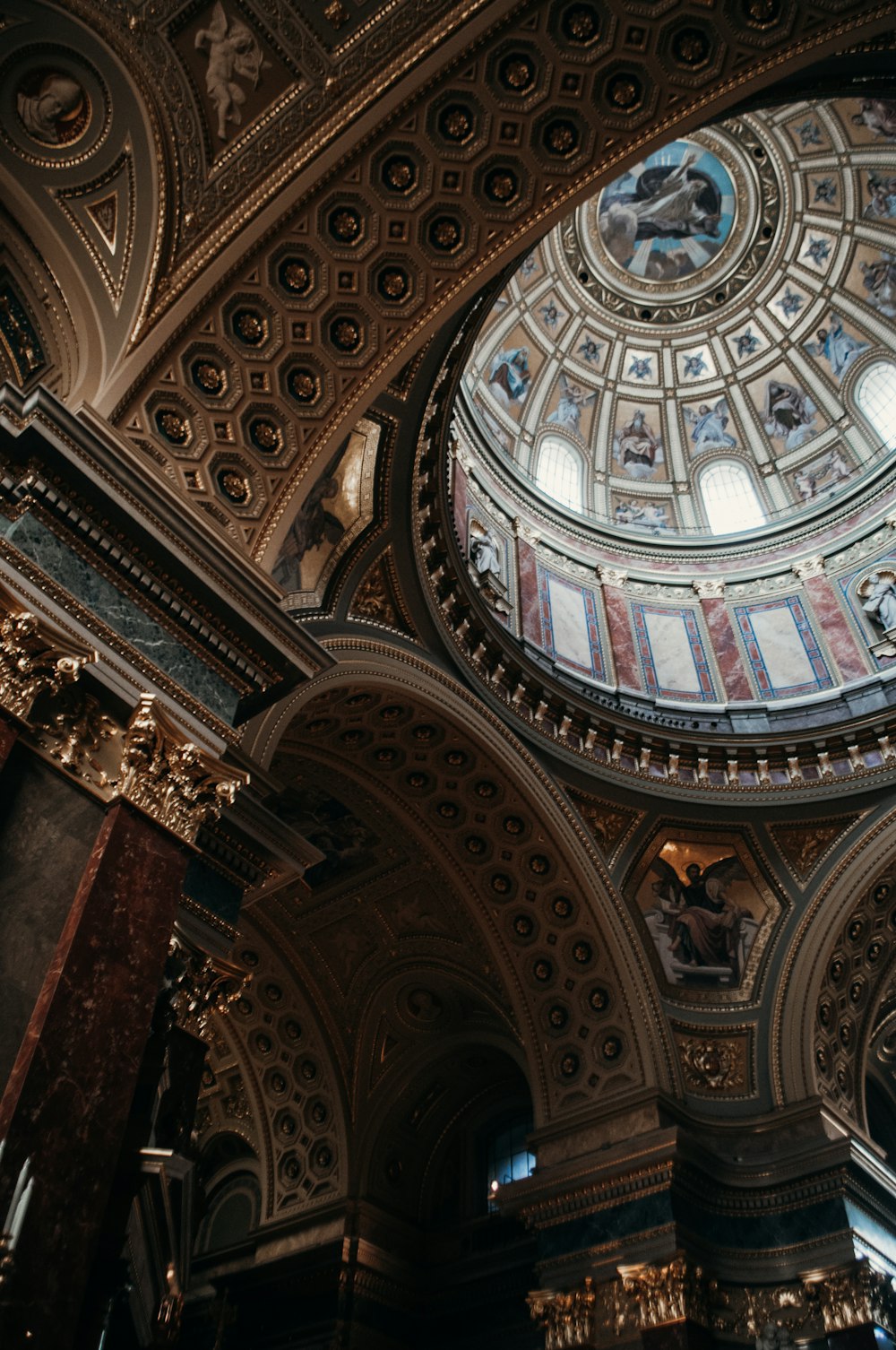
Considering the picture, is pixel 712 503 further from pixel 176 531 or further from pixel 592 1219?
pixel 176 531

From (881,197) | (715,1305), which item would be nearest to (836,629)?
(881,197)

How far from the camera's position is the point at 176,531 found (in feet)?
25.6

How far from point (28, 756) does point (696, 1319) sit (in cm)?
889

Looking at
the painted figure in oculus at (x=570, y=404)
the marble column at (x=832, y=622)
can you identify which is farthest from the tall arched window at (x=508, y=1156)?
the painted figure in oculus at (x=570, y=404)

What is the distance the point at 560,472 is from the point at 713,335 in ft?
13.6

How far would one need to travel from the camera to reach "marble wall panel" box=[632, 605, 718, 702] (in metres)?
16.8

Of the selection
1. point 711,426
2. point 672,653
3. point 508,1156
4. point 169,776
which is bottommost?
point 169,776

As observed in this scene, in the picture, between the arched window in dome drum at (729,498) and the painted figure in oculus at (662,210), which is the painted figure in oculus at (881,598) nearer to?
the arched window in dome drum at (729,498)

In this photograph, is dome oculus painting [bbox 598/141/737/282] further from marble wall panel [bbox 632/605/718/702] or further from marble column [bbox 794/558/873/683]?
marble wall panel [bbox 632/605/718/702]

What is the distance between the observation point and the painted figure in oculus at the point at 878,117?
16062mm

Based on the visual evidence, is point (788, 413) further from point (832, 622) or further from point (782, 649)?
point (782, 649)

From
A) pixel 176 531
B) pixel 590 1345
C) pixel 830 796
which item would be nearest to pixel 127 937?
pixel 176 531

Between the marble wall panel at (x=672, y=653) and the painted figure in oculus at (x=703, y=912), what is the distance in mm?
2749

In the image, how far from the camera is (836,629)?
16.8 m
